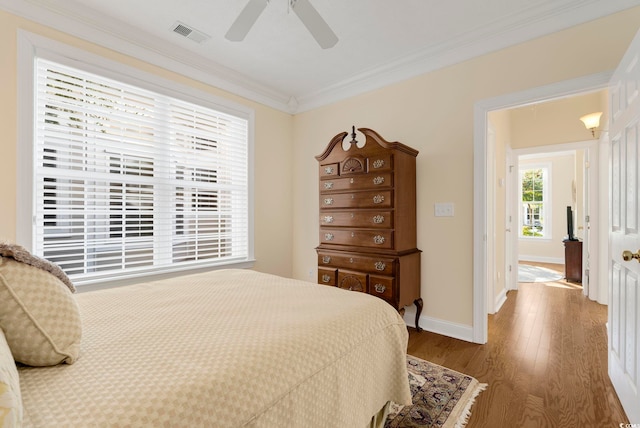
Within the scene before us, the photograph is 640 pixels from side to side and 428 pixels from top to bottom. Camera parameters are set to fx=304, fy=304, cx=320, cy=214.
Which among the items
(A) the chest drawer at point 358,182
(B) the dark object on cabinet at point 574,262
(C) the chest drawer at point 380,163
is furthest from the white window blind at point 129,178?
(B) the dark object on cabinet at point 574,262

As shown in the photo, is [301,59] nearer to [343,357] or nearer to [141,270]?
[141,270]

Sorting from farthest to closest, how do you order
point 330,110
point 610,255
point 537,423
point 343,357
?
1. point 330,110
2. point 610,255
3. point 537,423
4. point 343,357

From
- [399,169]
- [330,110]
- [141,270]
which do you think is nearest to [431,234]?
[399,169]

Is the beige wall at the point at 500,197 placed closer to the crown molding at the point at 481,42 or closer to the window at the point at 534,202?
the crown molding at the point at 481,42

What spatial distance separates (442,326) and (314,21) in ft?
8.72

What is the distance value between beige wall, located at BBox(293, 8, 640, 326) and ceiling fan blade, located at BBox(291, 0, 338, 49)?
54.7 inches

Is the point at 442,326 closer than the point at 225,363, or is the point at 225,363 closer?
the point at 225,363

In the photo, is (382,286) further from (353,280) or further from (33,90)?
(33,90)

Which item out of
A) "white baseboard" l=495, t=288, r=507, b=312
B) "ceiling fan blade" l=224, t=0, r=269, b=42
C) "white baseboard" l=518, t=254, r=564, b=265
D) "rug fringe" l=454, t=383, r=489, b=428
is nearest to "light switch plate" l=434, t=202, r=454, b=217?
"rug fringe" l=454, t=383, r=489, b=428

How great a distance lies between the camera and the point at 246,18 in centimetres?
174

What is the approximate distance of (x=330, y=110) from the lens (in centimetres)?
367

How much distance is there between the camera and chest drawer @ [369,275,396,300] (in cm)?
258

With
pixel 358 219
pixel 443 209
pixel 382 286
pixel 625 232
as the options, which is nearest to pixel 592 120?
pixel 443 209

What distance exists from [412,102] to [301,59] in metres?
1.17
